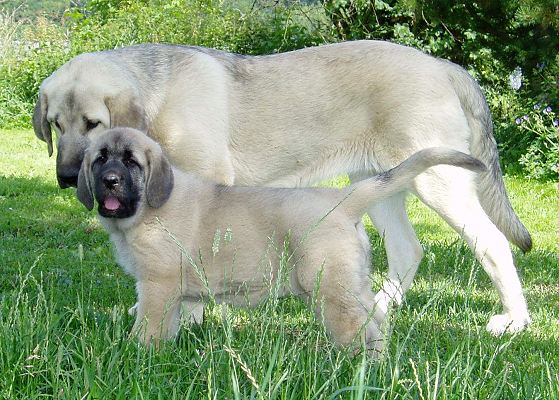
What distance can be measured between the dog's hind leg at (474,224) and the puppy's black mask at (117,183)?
5.84 feet

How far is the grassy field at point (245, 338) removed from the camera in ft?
9.61

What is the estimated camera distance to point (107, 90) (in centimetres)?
472

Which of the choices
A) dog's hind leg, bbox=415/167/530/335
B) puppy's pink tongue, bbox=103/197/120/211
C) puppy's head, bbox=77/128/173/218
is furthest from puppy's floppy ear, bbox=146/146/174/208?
dog's hind leg, bbox=415/167/530/335

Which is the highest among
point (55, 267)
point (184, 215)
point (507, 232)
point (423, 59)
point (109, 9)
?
point (423, 59)

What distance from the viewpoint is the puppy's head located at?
4.03 metres

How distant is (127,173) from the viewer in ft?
13.3

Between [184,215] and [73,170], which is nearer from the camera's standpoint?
[184,215]

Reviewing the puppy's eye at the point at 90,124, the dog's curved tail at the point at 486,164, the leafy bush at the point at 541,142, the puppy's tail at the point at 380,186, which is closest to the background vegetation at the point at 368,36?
the leafy bush at the point at 541,142

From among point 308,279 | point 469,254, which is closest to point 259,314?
point 308,279

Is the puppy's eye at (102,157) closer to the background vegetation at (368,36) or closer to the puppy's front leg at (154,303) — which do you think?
the puppy's front leg at (154,303)

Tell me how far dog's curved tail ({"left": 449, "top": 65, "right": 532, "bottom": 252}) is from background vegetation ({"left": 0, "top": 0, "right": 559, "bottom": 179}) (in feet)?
15.3

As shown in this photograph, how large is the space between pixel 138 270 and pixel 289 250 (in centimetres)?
72

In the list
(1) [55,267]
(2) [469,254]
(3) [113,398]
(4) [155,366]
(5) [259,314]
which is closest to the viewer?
(3) [113,398]

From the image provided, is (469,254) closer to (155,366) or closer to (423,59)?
(423,59)
